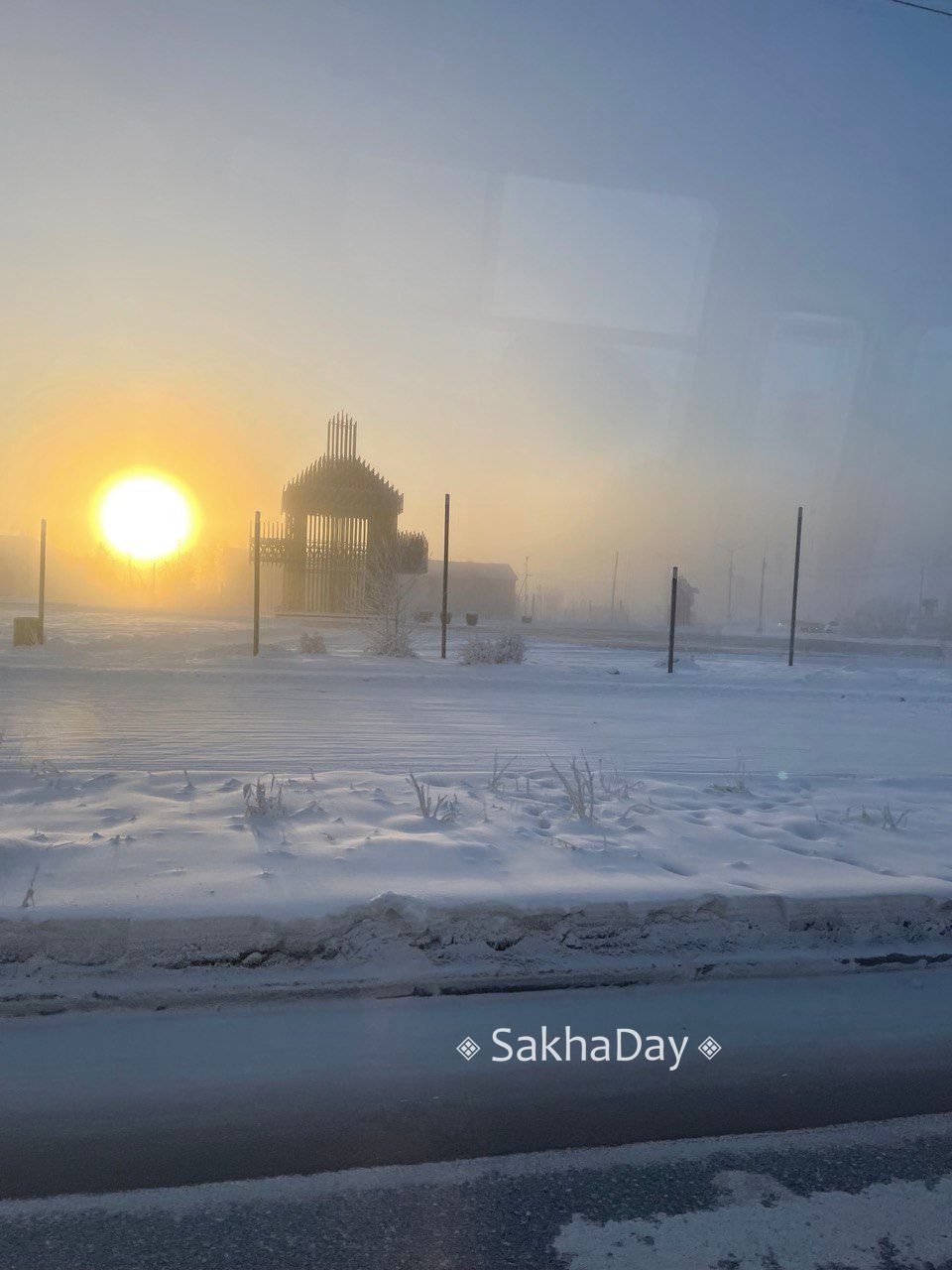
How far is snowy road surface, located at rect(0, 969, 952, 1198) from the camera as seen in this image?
105 inches

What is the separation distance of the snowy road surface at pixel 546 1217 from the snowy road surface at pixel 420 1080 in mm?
122

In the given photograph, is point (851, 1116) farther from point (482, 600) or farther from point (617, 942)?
point (482, 600)

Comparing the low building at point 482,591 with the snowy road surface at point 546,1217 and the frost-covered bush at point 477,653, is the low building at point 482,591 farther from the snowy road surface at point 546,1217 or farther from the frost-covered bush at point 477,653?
the snowy road surface at point 546,1217

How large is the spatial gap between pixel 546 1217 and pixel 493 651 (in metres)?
17.3

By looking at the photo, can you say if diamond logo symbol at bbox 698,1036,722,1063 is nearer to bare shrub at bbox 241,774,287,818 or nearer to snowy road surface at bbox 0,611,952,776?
bare shrub at bbox 241,774,287,818

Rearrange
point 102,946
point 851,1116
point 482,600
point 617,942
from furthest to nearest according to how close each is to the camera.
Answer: point 482,600, point 617,942, point 102,946, point 851,1116

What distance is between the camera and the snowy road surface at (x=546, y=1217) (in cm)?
217

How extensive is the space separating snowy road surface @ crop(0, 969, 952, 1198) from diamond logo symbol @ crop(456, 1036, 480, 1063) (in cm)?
3

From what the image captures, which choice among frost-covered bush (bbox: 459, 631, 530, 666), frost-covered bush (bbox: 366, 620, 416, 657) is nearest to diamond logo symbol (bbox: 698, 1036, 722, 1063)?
frost-covered bush (bbox: 459, 631, 530, 666)

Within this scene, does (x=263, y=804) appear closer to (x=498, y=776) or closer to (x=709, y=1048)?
(x=498, y=776)

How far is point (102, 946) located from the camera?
3.94 metres

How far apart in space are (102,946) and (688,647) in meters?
28.3

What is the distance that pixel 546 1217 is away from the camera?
7.66 ft

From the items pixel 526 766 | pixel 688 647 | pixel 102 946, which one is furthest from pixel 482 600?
pixel 102 946
